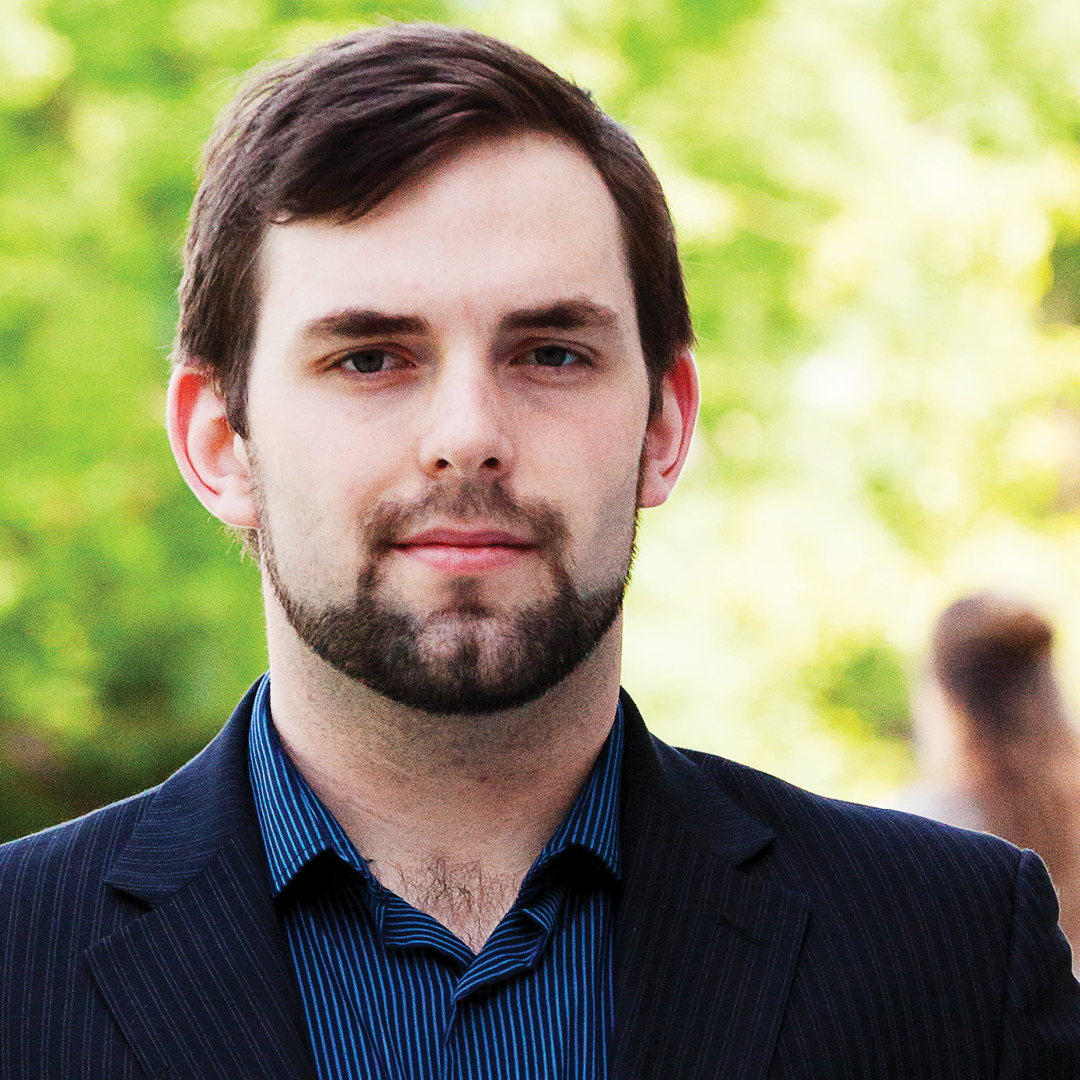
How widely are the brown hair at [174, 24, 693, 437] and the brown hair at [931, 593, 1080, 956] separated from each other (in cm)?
174

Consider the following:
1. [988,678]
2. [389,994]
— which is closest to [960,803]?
[988,678]

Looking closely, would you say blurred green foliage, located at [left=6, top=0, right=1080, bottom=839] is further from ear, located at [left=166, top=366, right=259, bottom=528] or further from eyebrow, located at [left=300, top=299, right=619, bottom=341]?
eyebrow, located at [left=300, top=299, right=619, bottom=341]

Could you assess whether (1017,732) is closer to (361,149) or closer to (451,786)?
(451,786)

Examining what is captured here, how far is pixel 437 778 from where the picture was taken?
197 cm

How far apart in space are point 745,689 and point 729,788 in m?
6.26

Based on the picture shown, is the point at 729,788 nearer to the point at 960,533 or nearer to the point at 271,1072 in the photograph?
the point at 271,1072

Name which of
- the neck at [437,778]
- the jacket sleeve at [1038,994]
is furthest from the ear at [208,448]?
the jacket sleeve at [1038,994]

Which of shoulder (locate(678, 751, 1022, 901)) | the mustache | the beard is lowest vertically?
shoulder (locate(678, 751, 1022, 901))

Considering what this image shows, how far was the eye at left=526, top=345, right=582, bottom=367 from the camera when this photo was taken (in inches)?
76.8

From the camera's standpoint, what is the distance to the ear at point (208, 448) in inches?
82.2

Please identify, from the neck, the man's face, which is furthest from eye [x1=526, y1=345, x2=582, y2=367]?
the neck

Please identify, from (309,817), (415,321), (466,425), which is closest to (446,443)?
(466,425)

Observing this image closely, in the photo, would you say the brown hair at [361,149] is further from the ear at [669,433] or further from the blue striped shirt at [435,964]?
the blue striped shirt at [435,964]

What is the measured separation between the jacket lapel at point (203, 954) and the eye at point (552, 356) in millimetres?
691
